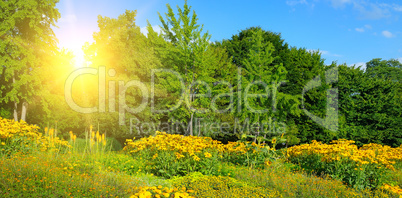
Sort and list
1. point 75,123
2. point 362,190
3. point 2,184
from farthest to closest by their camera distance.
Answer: point 75,123 < point 362,190 < point 2,184

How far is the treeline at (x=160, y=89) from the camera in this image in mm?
17891

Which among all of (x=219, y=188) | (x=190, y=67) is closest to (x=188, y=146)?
(x=219, y=188)

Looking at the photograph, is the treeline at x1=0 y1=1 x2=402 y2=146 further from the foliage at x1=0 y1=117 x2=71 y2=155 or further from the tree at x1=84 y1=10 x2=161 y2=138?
the foliage at x1=0 y1=117 x2=71 y2=155

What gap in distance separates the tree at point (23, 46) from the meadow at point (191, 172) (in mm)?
10032

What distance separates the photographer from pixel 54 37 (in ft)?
69.1

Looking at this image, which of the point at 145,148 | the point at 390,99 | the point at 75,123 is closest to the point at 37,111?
the point at 75,123

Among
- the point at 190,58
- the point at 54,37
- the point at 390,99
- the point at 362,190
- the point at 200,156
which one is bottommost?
the point at 362,190

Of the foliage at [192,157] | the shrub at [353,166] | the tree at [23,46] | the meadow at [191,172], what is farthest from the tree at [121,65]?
the shrub at [353,166]

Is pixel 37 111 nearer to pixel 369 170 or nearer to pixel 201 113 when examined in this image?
pixel 201 113

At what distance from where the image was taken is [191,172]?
7.19 metres

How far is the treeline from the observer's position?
58.7ft

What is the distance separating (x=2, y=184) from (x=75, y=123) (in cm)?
1523

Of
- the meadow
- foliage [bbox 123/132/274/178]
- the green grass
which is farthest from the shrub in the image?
foliage [bbox 123/132/274/178]

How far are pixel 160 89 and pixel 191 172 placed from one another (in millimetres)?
13488
